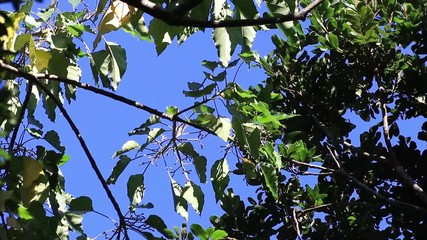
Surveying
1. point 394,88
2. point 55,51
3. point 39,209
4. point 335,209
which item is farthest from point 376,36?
point 39,209

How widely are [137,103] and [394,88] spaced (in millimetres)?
2608

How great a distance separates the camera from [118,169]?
2109 mm

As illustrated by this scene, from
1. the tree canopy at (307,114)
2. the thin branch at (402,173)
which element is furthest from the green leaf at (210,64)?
the thin branch at (402,173)

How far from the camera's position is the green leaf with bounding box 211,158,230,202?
201 centimetres

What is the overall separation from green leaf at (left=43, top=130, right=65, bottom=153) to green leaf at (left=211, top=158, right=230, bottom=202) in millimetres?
390

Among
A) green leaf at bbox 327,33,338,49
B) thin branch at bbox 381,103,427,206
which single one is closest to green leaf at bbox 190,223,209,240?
thin branch at bbox 381,103,427,206

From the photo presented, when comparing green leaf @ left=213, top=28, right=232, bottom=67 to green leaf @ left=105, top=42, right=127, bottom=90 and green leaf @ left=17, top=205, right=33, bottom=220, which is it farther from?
green leaf @ left=17, top=205, right=33, bottom=220

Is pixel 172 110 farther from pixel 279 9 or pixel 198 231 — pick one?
pixel 198 231

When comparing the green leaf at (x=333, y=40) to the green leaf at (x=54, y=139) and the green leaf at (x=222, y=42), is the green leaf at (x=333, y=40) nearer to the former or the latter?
the green leaf at (x=222, y=42)

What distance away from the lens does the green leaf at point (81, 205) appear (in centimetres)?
186

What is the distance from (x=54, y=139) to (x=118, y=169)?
0.18m

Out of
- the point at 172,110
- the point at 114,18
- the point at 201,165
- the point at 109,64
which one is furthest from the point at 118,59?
the point at 201,165

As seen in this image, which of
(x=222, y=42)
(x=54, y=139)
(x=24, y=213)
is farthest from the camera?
(x=54, y=139)

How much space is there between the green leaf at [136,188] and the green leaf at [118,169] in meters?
0.05
